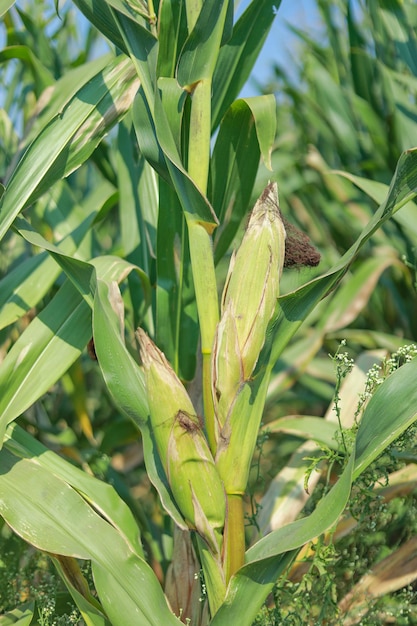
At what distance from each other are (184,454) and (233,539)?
4.6 inches

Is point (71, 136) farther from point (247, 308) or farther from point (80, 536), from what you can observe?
point (80, 536)

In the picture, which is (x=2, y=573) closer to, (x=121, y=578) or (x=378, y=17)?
(x=121, y=578)

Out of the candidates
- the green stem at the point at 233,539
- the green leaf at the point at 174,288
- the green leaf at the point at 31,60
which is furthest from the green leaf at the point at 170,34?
the green stem at the point at 233,539

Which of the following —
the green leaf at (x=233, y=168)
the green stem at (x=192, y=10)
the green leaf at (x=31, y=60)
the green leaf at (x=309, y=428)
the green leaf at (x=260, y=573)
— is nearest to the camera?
the green leaf at (x=260, y=573)

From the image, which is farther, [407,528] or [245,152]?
[407,528]

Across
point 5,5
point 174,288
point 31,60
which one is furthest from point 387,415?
point 31,60

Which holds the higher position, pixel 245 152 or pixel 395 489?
pixel 245 152

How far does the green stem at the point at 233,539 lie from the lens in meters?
0.77

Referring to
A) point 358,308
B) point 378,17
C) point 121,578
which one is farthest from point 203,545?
point 378,17

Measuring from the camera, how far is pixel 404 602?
0.97 metres

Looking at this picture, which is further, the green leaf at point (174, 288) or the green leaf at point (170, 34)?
the green leaf at point (174, 288)

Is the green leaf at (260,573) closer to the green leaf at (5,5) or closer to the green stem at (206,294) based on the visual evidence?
the green stem at (206,294)

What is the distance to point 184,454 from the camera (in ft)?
2.42

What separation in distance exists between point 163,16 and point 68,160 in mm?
210
